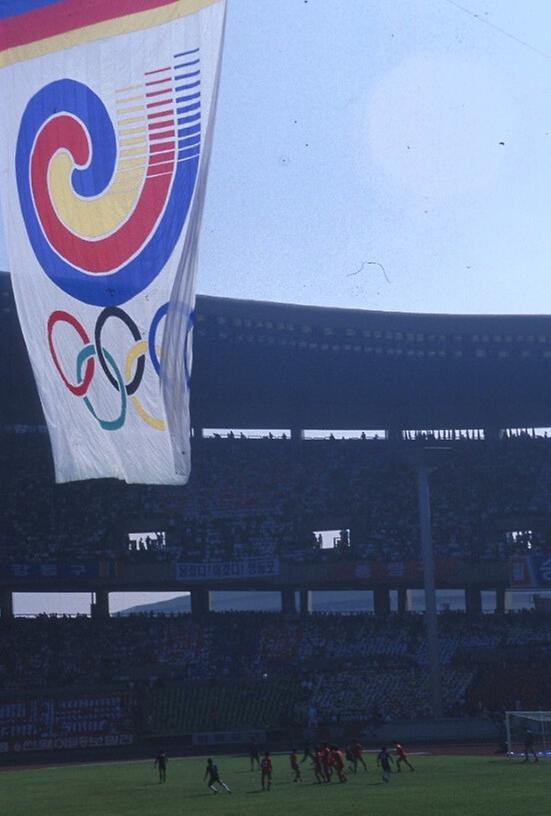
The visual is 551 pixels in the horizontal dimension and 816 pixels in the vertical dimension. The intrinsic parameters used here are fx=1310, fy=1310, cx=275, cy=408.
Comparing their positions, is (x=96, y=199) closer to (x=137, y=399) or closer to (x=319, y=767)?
(x=137, y=399)

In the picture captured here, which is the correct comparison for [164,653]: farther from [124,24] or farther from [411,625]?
[124,24]

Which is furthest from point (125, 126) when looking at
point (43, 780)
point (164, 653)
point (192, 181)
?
point (164, 653)

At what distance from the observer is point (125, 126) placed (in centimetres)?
1339

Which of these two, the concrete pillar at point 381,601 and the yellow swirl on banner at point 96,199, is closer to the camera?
the yellow swirl on banner at point 96,199

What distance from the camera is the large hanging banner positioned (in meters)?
12.9

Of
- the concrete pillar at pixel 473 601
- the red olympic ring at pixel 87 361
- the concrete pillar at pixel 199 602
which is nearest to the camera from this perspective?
the red olympic ring at pixel 87 361

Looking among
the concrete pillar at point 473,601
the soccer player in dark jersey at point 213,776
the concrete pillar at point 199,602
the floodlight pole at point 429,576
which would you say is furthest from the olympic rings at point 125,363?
the concrete pillar at point 473,601

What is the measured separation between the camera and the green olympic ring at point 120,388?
13055 mm

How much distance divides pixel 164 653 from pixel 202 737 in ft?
19.6

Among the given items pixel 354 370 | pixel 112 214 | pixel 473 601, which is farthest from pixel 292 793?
pixel 473 601

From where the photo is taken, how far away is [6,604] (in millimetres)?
57281

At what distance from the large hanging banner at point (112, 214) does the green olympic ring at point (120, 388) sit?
0.07 feet

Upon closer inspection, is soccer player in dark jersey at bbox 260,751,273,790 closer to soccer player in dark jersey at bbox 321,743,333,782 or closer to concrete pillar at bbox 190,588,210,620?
soccer player in dark jersey at bbox 321,743,333,782

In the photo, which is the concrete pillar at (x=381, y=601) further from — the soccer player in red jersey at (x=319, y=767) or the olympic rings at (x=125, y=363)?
the olympic rings at (x=125, y=363)
